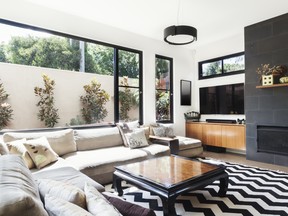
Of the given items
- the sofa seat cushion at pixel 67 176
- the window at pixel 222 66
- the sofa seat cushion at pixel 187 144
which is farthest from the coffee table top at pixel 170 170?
the window at pixel 222 66

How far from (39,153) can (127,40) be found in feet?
9.75

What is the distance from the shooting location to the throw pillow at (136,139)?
3.44 m

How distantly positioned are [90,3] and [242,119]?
12.9ft

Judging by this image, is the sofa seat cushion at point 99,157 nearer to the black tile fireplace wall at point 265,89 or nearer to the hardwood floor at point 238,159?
the hardwood floor at point 238,159

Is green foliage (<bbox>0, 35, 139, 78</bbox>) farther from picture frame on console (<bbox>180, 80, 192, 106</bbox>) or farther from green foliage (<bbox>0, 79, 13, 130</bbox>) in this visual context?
picture frame on console (<bbox>180, 80, 192, 106</bbox>)

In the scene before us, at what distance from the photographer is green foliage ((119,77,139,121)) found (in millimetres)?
4383

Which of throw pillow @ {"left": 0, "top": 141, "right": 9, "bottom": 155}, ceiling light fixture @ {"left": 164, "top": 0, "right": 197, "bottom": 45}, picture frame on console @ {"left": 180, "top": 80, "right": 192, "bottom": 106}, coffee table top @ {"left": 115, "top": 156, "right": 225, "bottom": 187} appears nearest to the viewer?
coffee table top @ {"left": 115, "top": 156, "right": 225, "bottom": 187}

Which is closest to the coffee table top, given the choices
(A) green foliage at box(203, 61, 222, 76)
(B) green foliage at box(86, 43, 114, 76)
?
(B) green foliage at box(86, 43, 114, 76)

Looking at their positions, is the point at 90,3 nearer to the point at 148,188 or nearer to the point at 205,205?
the point at 148,188

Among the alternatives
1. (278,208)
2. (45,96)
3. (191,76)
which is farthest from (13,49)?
(278,208)

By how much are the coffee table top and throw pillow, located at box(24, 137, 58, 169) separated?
2.89ft

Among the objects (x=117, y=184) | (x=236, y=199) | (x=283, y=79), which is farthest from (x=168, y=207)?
(x=283, y=79)

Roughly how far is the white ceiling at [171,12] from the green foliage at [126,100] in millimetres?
1241

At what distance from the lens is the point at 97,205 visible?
951mm
